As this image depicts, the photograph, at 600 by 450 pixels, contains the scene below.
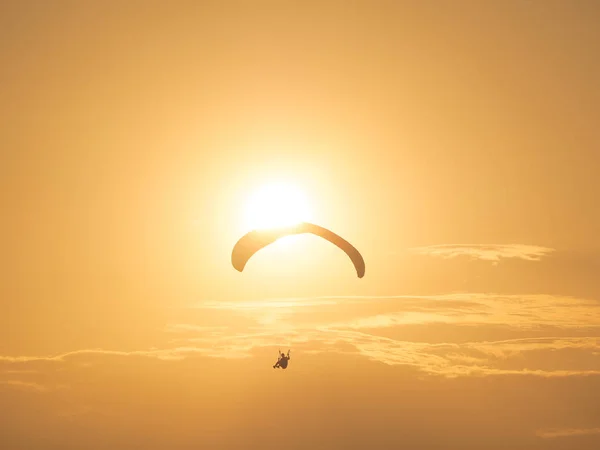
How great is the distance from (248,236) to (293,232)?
2557 millimetres

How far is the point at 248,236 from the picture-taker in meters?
40.7

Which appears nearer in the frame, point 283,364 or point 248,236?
point 248,236

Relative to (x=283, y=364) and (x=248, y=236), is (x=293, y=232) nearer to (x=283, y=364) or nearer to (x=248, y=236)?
(x=248, y=236)

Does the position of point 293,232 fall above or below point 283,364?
above

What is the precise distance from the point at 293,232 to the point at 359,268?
4608mm

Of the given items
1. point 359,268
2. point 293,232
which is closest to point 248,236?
point 293,232

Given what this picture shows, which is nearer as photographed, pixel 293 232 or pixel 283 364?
pixel 293 232

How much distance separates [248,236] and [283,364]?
855 centimetres

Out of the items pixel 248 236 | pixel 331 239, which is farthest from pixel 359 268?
pixel 248 236

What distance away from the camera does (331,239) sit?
4047cm

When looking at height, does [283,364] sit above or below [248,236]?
below

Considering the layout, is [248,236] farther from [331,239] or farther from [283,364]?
[283,364]

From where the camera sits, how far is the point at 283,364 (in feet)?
145

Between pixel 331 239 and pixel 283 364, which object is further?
pixel 283 364
